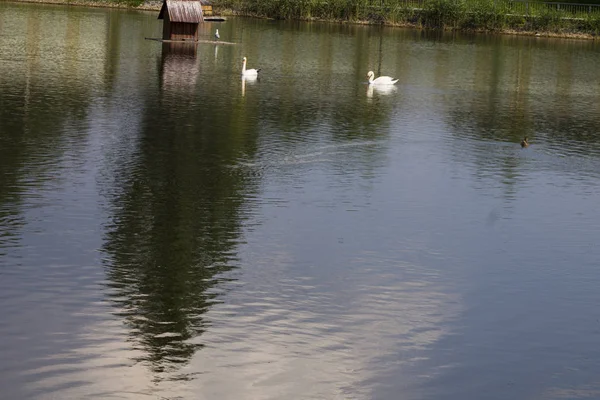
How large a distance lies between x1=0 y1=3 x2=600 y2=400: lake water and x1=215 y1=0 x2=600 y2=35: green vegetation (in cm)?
4319

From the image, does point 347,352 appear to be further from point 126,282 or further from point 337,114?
point 337,114

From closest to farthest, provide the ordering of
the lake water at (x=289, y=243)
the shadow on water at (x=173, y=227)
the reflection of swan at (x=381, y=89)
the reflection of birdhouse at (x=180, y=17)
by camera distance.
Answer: the lake water at (x=289, y=243)
the shadow on water at (x=173, y=227)
the reflection of swan at (x=381, y=89)
the reflection of birdhouse at (x=180, y=17)

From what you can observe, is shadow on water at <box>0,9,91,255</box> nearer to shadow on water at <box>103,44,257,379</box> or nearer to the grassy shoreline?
shadow on water at <box>103,44,257,379</box>

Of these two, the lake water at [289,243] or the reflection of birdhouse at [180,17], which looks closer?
the lake water at [289,243]

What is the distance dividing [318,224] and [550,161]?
11486mm

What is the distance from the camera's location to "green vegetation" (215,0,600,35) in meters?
87.1

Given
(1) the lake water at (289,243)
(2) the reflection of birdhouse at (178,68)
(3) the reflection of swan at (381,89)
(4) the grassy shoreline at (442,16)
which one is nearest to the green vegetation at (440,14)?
(4) the grassy shoreline at (442,16)

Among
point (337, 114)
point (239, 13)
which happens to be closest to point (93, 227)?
point (337, 114)

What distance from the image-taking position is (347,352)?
16.4m

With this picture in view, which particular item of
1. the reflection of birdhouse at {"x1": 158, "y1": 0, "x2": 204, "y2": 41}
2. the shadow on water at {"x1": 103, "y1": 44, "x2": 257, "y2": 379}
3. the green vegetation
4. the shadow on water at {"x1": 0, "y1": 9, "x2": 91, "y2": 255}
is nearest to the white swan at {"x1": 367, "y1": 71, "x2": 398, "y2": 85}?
the shadow on water at {"x1": 0, "y1": 9, "x2": 91, "y2": 255}

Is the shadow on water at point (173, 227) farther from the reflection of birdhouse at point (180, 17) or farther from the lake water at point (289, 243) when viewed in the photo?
the reflection of birdhouse at point (180, 17)

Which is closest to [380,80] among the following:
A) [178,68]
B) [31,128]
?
[178,68]

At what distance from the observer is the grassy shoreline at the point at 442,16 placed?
87000mm

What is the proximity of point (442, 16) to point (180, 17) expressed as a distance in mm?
33478
